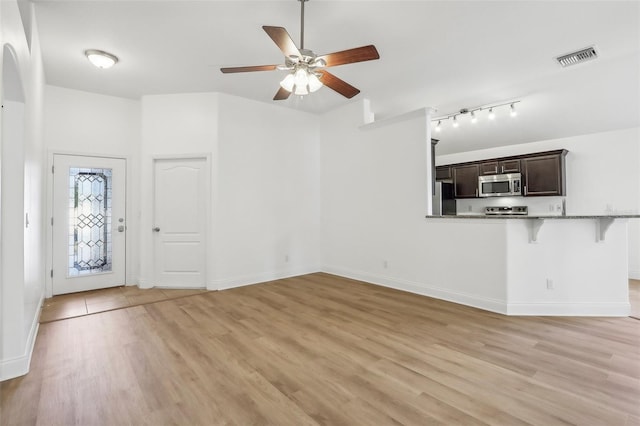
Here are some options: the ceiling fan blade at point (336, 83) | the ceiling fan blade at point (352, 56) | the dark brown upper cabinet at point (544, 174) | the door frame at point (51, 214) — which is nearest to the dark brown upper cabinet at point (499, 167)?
the dark brown upper cabinet at point (544, 174)

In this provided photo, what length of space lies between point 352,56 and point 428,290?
3238mm

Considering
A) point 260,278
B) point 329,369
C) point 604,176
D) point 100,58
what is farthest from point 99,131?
point 604,176

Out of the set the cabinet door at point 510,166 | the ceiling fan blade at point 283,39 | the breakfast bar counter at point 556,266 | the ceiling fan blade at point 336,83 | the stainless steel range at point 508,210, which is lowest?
the breakfast bar counter at point 556,266

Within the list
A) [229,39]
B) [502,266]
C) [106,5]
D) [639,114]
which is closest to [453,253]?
[502,266]

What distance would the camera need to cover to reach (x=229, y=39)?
3.26 metres

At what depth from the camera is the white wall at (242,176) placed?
4.73m

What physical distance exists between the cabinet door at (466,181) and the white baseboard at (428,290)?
3446 mm

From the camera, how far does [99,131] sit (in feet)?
15.5

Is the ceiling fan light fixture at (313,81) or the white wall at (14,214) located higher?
the ceiling fan light fixture at (313,81)

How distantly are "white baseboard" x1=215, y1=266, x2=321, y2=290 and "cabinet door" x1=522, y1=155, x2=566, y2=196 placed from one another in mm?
4462

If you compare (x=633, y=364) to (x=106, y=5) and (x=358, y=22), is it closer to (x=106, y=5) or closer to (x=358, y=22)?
(x=358, y=22)

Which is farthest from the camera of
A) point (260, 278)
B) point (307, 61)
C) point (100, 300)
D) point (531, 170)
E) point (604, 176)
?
point (531, 170)

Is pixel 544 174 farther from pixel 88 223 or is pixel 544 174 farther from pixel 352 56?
pixel 88 223

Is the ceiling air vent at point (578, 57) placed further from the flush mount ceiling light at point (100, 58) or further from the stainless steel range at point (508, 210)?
the flush mount ceiling light at point (100, 58)
